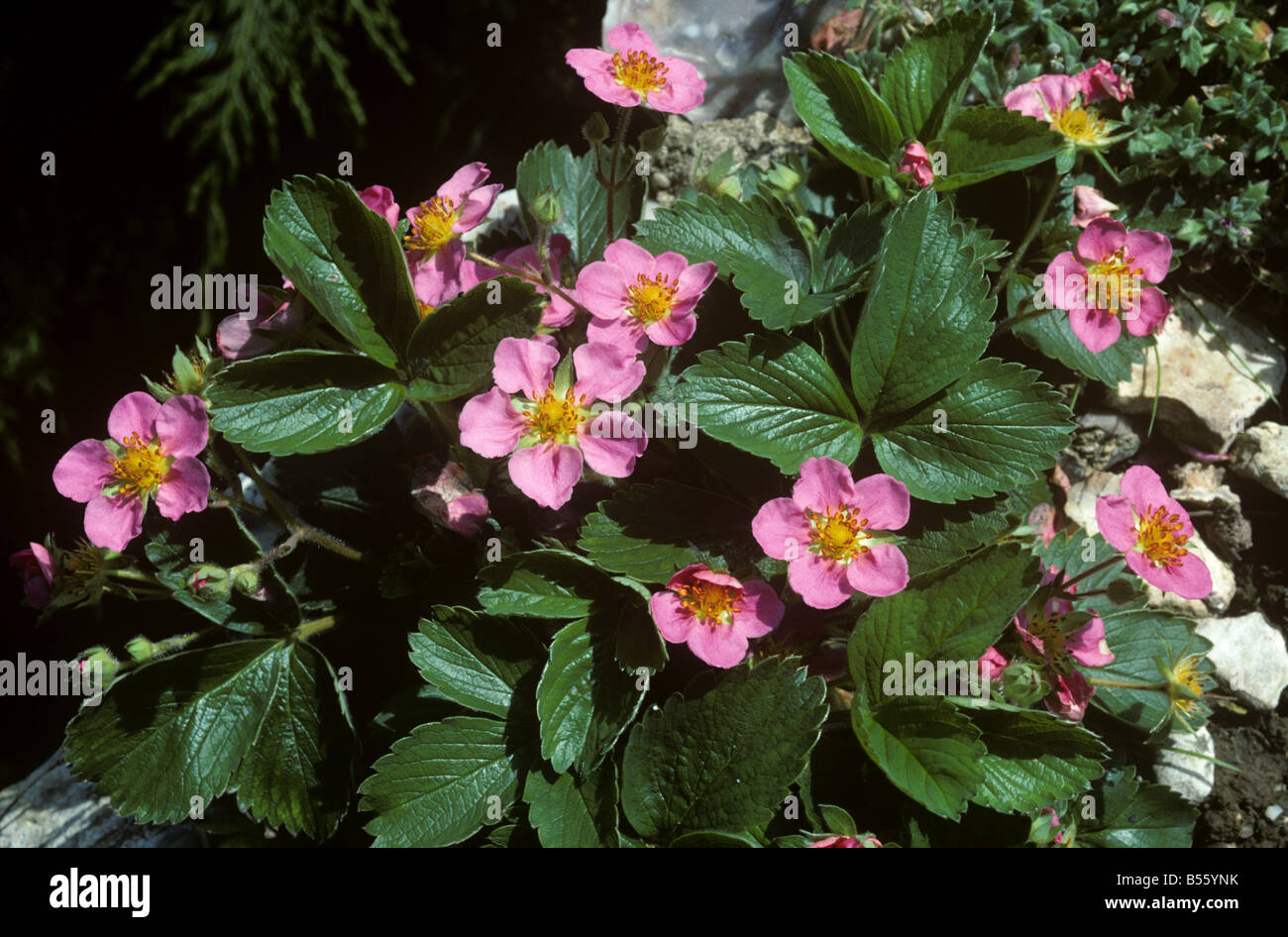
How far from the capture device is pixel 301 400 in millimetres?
1846

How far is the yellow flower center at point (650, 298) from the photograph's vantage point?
1828 millimetres

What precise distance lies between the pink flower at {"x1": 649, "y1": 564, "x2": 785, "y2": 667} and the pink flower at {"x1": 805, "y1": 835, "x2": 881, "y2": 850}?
0.34 meters

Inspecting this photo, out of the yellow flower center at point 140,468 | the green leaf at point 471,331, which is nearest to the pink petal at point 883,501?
the green leaf at point 471,331

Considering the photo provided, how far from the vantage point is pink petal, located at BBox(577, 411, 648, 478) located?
175 cm

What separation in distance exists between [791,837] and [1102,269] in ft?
4.11

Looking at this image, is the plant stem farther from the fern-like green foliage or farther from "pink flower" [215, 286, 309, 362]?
the fern-like green foliage

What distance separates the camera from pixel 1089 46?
248 cm

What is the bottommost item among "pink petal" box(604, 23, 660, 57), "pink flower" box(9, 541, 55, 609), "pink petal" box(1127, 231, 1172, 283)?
"pink flower" box(9, 541, 55, 609)

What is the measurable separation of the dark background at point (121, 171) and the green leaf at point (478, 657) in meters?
1.08

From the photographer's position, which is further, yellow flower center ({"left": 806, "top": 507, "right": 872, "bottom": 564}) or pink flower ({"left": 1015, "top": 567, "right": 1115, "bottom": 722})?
pink flower ({"left": 1015, "top": 567, "right": 1115, "bottom": 722})

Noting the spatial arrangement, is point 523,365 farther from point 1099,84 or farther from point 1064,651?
point 1099,84

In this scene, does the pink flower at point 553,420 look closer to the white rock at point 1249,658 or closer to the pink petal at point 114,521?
the pink petal at point 114,521

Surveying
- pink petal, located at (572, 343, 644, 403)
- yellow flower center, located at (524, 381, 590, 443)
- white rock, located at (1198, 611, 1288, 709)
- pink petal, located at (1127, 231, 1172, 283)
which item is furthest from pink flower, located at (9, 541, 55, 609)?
white rock, located at (1198, 611, 1288, 709)
